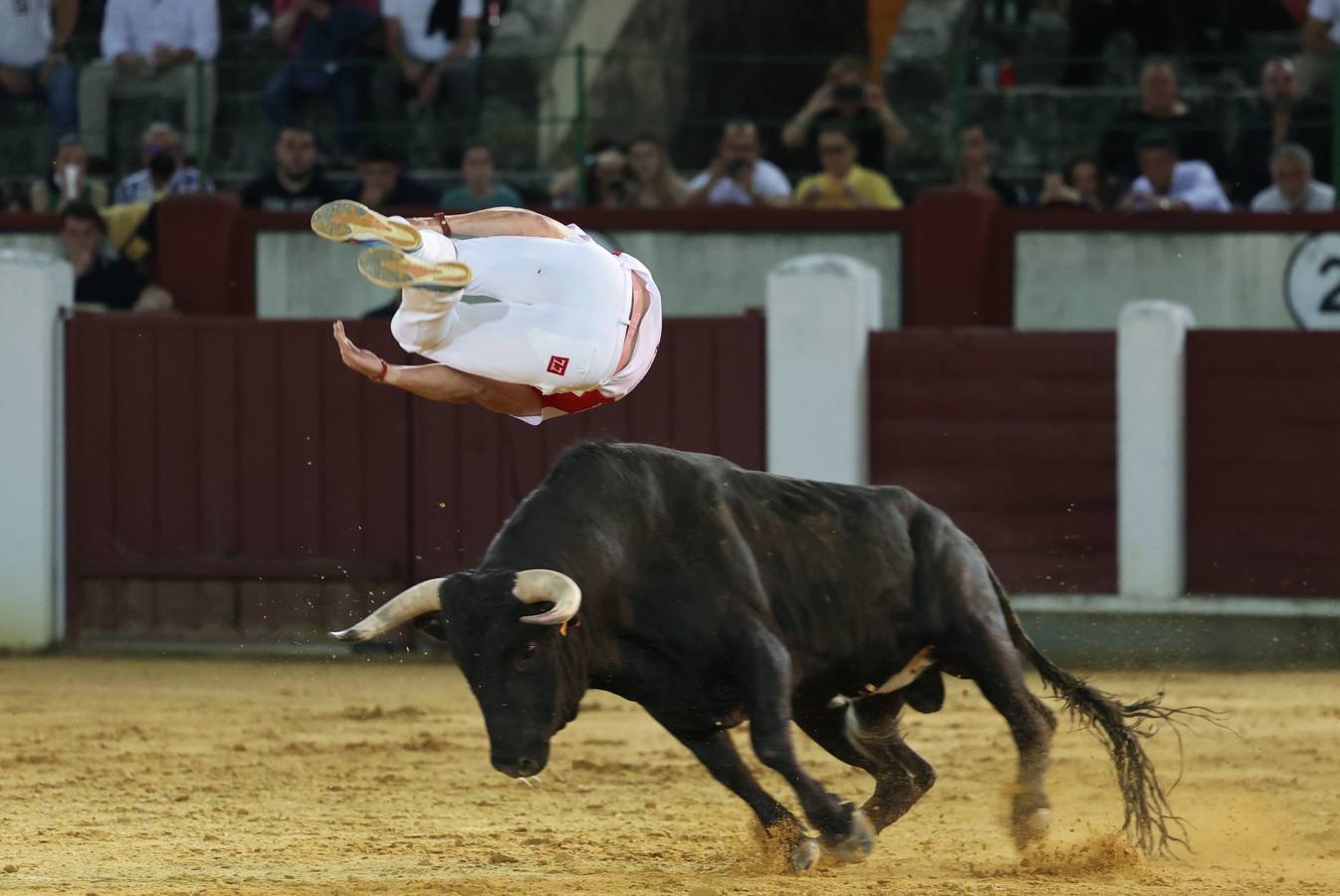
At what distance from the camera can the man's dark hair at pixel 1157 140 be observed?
438 inches

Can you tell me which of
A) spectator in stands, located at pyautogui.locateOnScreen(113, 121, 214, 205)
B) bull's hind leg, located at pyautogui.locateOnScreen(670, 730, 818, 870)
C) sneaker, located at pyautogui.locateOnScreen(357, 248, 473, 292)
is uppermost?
spectator in stands, located at pyautogui.locateOnScreen(113, 121, 214, 205)

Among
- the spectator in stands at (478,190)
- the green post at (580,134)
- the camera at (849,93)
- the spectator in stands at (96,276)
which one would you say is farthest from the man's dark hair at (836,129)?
the spectator in stands at (96,276)

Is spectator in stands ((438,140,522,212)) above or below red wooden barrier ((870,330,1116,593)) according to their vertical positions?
above

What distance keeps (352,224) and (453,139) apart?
785cm

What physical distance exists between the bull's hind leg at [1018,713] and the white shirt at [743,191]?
5.74 meters

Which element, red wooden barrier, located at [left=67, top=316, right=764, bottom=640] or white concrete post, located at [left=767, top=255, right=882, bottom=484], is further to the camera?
red wooden barrier, located at [left=67, top=316, right=764, bottom=640]

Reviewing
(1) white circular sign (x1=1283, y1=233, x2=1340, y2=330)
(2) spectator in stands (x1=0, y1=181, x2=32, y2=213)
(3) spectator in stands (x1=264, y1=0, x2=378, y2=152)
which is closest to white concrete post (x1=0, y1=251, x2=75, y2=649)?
(2) spectator in stands (x1=0, y1=181, x2=32, y2=213)

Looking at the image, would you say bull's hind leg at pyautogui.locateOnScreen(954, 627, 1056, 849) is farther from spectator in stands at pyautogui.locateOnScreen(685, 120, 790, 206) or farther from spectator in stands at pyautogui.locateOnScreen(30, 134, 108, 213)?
spectator in stands at pyautogui.locateOnScreen(30, 134, 108, 213)

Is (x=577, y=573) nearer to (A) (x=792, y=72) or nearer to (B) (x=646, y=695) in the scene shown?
(B) (x=646, y=695)

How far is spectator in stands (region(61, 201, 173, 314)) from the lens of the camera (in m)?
11.5

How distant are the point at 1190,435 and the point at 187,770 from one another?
4606mm

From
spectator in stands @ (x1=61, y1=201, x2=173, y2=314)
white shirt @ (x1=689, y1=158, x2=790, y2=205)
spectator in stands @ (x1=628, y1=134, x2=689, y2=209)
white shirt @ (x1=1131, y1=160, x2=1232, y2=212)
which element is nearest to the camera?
white shirt @ (x1=1131, y1=160, x2=1232, y2=212)

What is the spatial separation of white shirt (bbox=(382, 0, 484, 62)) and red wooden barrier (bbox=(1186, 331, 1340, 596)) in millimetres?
4307

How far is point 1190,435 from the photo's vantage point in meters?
10.4
